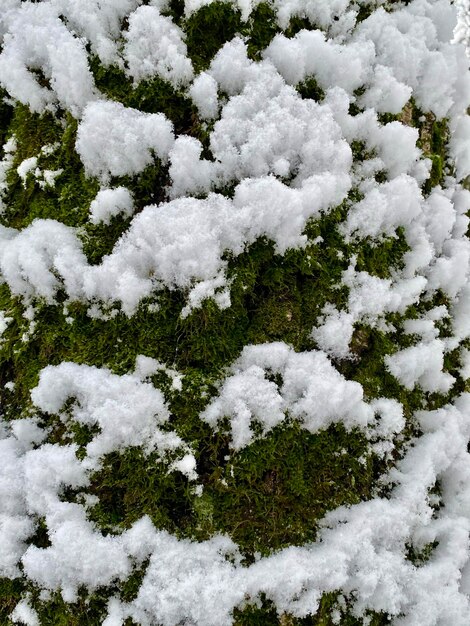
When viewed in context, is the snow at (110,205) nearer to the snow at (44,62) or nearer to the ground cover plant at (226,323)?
the ground cover plant at (226,323)

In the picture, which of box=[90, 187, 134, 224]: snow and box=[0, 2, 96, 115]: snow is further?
box=[0, 2, 96, 115]: snow

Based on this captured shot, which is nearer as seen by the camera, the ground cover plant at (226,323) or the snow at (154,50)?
the ground cover plant at (226,323)

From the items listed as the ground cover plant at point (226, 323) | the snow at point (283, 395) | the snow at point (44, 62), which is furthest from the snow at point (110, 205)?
the snow at point (283, 395)

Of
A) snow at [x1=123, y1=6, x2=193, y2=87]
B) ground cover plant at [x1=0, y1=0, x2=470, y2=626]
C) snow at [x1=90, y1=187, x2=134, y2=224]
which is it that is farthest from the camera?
snow at [x1=123, y1=6, x2=193, y2=87]

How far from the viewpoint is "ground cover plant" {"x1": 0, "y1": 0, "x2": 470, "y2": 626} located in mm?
1764

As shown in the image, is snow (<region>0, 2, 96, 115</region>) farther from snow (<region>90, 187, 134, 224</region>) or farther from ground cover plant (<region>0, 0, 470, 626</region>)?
snow (<region>90, 187, 134, 224</region>)

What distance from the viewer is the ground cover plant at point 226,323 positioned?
5.79 ft

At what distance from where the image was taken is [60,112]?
7.53 feet

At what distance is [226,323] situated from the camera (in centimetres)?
199

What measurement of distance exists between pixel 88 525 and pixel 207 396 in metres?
0.64

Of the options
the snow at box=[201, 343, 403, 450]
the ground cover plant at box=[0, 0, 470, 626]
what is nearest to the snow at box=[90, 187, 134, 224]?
the ground cover plant at box=[0, 0, 470, 626]

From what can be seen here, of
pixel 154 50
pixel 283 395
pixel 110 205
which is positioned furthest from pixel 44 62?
pixel 283 395

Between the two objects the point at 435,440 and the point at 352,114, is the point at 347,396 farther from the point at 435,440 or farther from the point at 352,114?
the point at 352,114

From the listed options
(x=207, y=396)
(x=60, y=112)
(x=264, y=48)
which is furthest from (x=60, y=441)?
(x=264, y=48)
